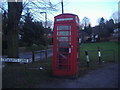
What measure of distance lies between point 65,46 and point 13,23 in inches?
169

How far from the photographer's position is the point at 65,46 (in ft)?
23.7

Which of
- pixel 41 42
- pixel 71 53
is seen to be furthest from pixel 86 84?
pixel 41 42

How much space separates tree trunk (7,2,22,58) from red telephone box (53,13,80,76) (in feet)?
11.8

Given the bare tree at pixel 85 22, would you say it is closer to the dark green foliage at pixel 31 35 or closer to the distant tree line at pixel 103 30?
the distant tree line at pixel 103 30

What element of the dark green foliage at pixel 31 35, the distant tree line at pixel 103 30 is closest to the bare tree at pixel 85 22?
the distant tree line at pixel 103 30

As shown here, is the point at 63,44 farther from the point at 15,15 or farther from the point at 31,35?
the point at 31,35

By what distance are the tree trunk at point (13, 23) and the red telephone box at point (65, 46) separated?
3.61 m

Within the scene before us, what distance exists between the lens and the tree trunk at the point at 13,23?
9.97 meters

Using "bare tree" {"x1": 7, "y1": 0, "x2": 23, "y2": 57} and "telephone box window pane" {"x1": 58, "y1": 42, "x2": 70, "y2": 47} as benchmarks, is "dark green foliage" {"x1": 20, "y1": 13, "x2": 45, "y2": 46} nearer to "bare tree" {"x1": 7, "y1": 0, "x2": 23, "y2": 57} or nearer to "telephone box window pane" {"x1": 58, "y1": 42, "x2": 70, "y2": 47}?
"bare tree" {"x1": 7, "y1": 0, "x2": 23, "y2": 57}

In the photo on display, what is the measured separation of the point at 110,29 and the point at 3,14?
6277 centimetres

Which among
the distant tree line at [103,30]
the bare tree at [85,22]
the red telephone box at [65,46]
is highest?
the bare tree at [85,22]

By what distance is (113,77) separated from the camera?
279 inches

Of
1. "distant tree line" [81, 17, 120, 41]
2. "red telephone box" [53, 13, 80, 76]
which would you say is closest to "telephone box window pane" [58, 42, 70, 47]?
"red telephone box" [53, 13, 80, 76]

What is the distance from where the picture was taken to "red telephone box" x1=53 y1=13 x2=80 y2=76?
7191mm
